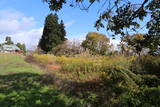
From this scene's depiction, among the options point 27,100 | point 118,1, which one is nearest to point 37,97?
point 27,100

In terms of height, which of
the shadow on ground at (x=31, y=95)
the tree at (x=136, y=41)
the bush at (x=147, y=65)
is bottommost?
the shadow on ground at (x=31, y=95)

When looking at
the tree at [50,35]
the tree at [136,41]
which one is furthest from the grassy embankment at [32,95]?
the tree at [50,35]

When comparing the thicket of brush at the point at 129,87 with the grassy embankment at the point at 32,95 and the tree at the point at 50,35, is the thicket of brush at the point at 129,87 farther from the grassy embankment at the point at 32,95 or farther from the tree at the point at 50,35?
the tree at the point at 50,35

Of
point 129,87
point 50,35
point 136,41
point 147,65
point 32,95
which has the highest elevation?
point 50,35

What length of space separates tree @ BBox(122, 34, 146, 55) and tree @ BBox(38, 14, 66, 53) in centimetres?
3844

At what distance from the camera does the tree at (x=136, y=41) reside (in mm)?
5559

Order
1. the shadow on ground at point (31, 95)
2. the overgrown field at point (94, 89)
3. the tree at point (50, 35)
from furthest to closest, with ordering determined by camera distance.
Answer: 1. the tree at point (50, 35)
2. the shadow on ground at point (31, 95)
3. the overgrown field at point (94, 89)

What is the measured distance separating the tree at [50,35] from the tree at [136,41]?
38445 mm

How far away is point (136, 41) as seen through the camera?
18.4ft

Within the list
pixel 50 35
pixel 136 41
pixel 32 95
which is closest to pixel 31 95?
pixel 32 95

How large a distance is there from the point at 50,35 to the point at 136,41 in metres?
39.4

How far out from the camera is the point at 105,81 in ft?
28.1

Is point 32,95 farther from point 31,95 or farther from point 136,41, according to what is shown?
point 136,41

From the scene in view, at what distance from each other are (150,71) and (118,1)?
422 cm
